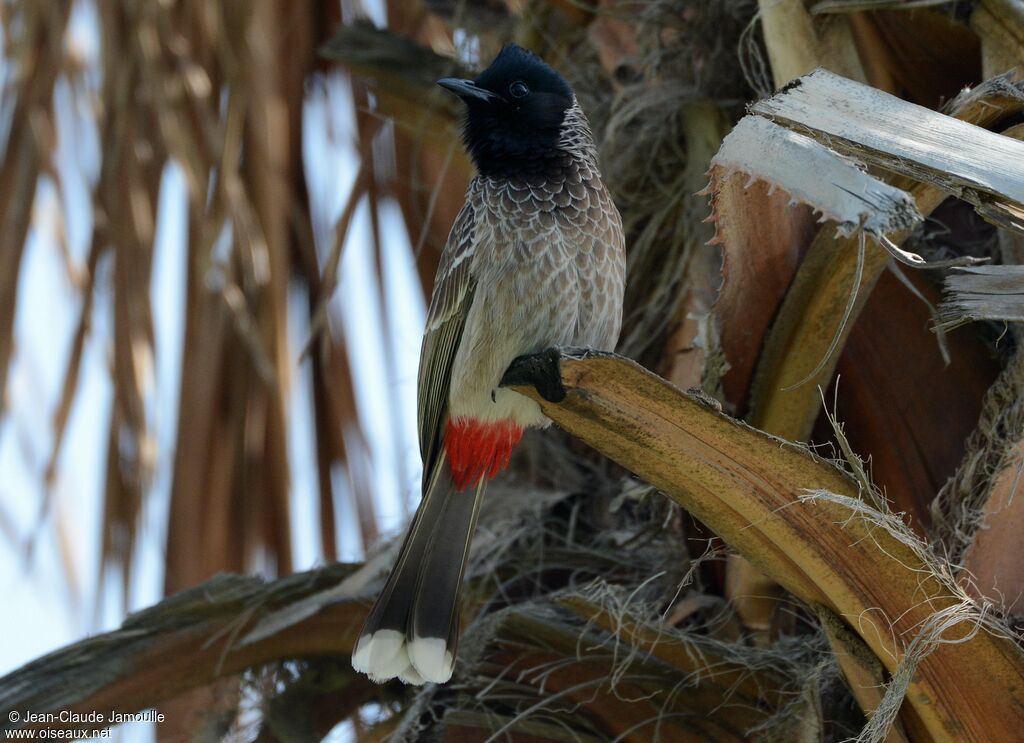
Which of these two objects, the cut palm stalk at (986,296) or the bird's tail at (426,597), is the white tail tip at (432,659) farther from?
the cut palm stalk at (986,296)

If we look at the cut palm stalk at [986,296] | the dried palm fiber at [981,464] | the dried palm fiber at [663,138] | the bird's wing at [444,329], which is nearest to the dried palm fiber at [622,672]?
the dried palm fiber at [981,464]

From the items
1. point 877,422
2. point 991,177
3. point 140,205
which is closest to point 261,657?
point 140,205

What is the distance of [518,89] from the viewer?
2707 mm

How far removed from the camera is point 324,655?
8.35 feet

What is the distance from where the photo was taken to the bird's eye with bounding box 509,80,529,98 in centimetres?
270

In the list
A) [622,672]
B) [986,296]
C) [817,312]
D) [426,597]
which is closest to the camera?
[986,296]

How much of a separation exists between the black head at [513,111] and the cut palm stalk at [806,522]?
1011 mm

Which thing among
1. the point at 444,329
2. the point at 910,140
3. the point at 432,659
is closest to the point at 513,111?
the point at 444,329

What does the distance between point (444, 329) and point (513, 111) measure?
0.52m

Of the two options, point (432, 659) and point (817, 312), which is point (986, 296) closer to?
point (817, 312)

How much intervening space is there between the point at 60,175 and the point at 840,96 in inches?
84.0

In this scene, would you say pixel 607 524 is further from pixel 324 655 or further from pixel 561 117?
pixel 561 117

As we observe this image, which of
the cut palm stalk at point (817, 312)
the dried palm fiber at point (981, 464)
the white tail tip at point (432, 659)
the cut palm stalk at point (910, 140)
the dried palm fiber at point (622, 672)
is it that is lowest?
the dried palm fiber at point (622, 672)

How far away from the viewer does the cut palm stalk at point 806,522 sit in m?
1.60
